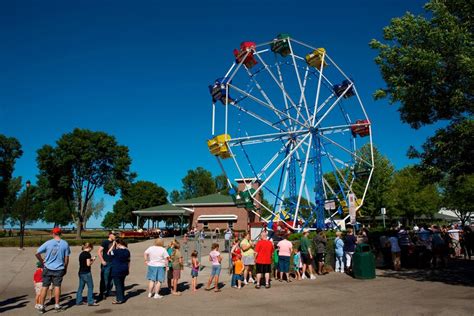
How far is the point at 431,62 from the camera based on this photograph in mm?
11531

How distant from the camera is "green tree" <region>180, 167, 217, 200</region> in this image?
85562 millimetres

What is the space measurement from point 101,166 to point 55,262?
1395 inches

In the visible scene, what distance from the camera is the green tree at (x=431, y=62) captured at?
11297mm

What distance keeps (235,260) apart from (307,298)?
274cm

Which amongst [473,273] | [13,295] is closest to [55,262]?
[13,295]

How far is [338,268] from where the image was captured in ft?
47.5

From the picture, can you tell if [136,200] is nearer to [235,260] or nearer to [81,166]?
[81,166]

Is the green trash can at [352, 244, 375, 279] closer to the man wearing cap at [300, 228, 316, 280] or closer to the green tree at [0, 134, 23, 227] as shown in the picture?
the man wearing cap at [300, 228, 316, 280]

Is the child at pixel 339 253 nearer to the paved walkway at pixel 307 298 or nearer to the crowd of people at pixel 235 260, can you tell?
the crowd of people at pixel 235 260

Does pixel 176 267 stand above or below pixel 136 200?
below

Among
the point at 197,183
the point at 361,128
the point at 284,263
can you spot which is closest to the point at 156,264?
the point at 284,263

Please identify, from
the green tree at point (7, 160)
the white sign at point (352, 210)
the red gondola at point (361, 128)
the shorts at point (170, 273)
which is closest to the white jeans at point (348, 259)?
the white sign at point (352, 210)

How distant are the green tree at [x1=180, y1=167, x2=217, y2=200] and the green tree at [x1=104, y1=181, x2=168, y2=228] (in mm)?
18369

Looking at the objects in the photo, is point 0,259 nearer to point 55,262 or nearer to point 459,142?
point 55,262
